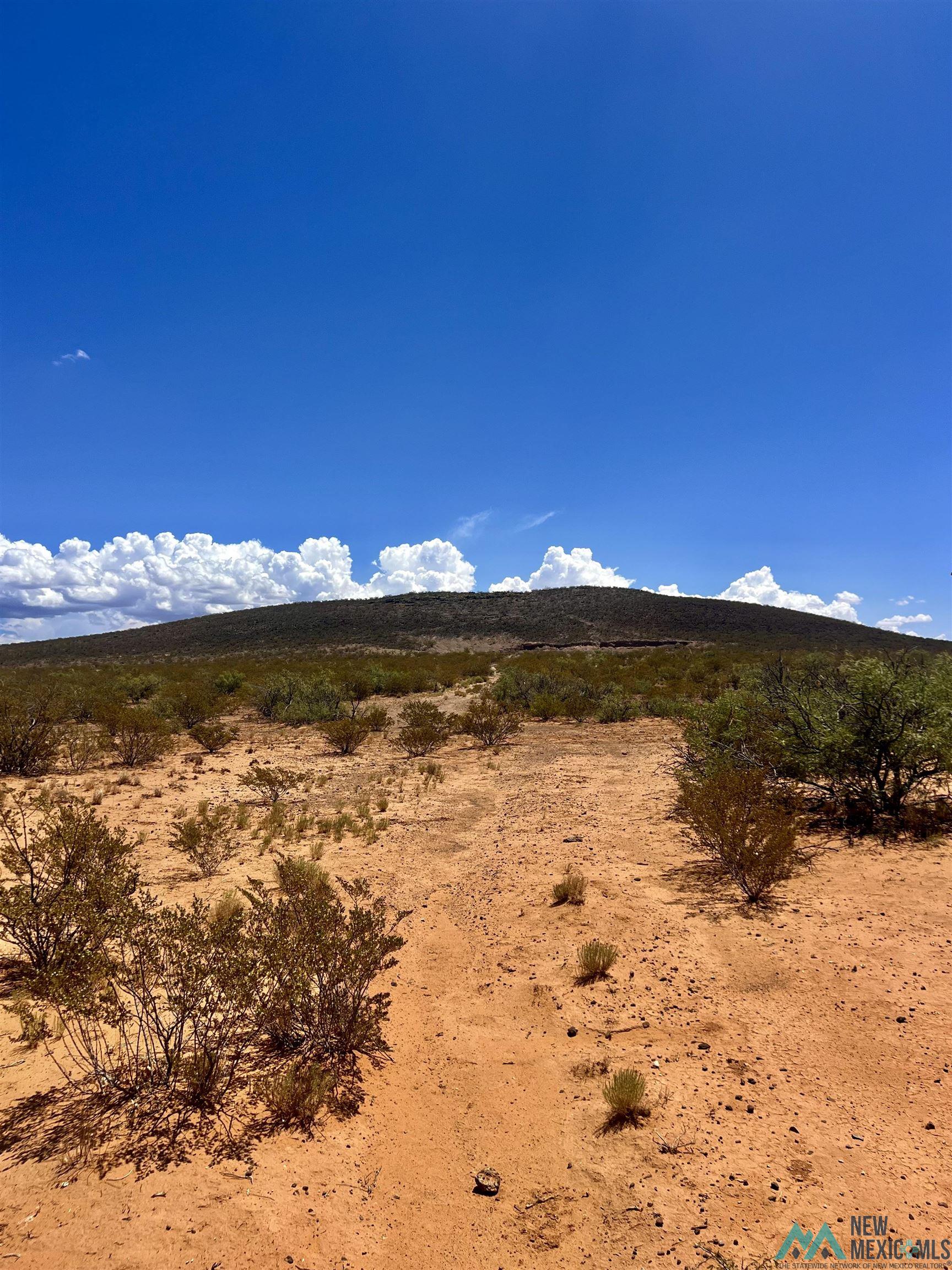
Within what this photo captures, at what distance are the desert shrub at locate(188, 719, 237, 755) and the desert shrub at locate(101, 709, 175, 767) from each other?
1.08 meters

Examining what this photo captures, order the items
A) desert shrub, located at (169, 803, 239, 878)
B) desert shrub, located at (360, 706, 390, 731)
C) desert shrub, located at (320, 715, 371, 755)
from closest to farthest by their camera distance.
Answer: desert shrub, located at (169, 803, 239, 878), desert shrub, located at (320, 715, 371, 755), desert shrub, located at (360, 706, 390, 731)

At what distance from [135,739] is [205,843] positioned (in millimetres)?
7209

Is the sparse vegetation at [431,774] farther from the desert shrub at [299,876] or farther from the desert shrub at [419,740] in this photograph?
the desert shrub at [299,876]

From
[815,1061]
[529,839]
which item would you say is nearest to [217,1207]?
[815,1061]

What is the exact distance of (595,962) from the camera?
14.5ft

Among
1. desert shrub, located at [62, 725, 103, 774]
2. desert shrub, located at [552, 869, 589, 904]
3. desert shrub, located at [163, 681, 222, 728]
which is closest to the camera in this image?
desert shrub, located at [552, 869, 589, 904]

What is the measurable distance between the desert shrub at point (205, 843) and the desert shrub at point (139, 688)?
16.2 m

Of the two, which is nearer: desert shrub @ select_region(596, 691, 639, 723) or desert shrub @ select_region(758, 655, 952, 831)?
desert shrub @ select_region(758, 655, 952, 831)

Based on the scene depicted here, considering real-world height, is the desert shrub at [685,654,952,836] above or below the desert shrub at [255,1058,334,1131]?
above

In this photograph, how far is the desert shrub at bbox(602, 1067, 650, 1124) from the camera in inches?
117

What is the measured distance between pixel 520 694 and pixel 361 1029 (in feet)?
57.7

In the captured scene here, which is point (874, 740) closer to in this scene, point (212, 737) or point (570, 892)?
point (570, 892)

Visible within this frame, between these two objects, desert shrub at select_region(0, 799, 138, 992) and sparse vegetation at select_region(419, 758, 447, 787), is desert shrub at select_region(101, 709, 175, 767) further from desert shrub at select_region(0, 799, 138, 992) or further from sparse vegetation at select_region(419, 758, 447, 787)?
desert shrub at select_region(0, 799, 138, 992)

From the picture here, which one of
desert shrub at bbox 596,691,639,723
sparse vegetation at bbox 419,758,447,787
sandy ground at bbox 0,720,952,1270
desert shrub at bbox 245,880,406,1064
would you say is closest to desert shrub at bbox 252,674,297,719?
sparse vegetation at bbox 419,758,447,787
